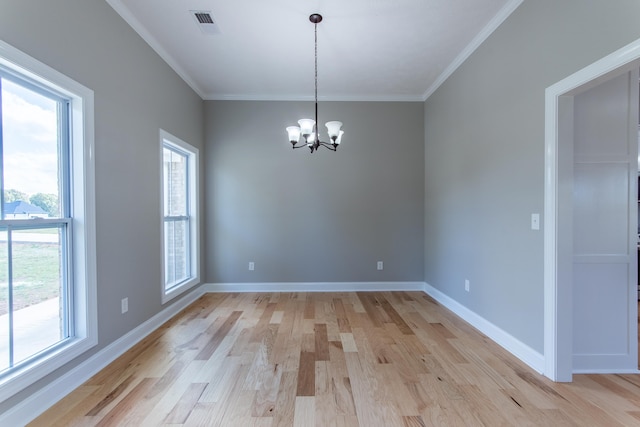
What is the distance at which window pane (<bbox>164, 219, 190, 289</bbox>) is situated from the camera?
3.57 meters

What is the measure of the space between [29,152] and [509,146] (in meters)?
3.55

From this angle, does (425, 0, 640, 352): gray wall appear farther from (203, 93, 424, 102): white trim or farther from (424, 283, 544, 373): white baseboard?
(203, 93, 424, 102): white trim

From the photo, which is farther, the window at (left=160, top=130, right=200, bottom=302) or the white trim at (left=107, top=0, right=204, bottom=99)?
the window at (left=160, top=130, right=200, bottom=302)

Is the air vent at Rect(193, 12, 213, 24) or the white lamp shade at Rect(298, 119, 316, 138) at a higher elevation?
the air vent at Rect(193, 12, 213, 24)

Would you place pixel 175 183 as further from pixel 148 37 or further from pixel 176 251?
pixel 148 37

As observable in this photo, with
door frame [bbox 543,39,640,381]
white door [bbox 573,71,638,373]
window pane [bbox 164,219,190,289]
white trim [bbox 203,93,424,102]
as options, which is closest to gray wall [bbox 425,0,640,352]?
door frame [bbox 543,39,640,381]

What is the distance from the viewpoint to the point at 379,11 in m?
2.54

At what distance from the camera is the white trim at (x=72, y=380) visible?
1625mm

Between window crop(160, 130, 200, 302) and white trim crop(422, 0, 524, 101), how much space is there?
342 centimetres

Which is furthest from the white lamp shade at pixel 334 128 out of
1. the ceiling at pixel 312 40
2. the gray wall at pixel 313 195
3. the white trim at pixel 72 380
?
the white trim at pixel 72 380

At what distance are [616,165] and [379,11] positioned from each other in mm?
2218

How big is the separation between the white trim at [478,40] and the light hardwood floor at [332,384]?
2914 mm

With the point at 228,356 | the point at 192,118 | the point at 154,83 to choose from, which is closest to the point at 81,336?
the point at 228,356

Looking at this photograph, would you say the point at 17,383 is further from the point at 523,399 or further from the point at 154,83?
the point at 523,399
